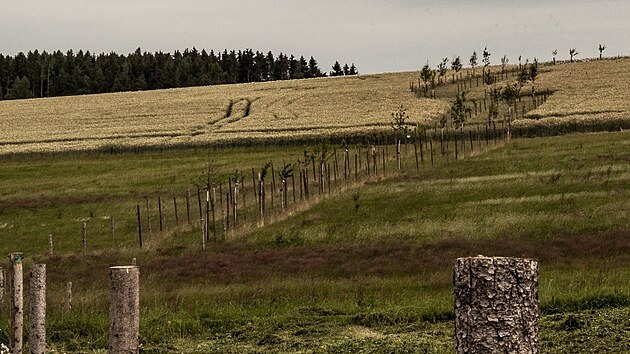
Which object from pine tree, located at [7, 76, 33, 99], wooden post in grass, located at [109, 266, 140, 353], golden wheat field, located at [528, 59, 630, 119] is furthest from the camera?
pine tree, located at [7, 76, 33, 99]

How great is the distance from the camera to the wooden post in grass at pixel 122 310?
8.91m

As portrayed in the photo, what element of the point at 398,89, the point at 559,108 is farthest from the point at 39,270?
the point at 398,89

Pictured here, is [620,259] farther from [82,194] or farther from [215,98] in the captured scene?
[215,98]

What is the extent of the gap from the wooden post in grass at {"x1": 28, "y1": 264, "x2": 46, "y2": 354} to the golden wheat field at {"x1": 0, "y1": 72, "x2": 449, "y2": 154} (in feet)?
216

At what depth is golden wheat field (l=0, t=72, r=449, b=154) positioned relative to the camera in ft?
278

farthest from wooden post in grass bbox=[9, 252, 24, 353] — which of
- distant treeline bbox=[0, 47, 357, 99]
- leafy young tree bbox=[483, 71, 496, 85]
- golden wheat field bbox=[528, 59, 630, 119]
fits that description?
distant treeline bbox=[0, 47, 357, 99]

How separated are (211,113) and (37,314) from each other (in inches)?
3544

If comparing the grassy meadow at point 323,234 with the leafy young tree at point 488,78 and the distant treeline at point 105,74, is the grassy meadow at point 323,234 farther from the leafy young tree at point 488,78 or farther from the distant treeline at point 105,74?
the distant treeline at point 105,74

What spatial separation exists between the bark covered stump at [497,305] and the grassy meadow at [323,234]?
366 inches

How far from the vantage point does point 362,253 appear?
105 ft

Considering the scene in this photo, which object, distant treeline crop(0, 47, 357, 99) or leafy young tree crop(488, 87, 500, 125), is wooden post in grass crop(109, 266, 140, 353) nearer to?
leafy young tree crop(488, 87, 500, 125)

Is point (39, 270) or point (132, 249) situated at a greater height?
point (39, 270)

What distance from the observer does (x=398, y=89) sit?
112m

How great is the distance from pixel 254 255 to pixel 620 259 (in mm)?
11540
